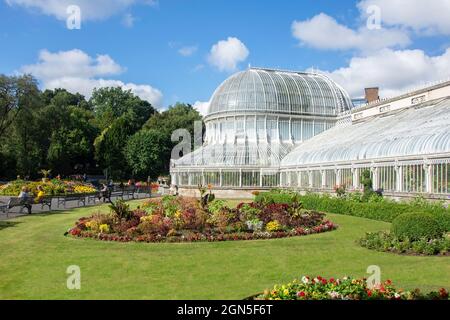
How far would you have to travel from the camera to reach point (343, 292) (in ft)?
27.4

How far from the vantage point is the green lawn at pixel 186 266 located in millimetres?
10211

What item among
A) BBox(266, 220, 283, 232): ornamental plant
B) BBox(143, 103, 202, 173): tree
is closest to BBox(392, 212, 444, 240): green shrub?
BBox(266, 220, 283, 232): ornamental plant

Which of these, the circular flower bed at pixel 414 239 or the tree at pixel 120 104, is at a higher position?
→ the tree at pixel 120 104

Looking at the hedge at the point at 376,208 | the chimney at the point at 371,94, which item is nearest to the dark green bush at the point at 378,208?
the hedge at the point at 376,208

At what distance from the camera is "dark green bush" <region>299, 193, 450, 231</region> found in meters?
18.2

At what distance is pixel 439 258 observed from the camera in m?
13.4

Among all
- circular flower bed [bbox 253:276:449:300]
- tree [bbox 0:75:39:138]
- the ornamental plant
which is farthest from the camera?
tree [bbox 0:75:39:138]

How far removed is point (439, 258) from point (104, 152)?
66770 mm

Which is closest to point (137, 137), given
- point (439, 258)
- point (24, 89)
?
point (24, 89)

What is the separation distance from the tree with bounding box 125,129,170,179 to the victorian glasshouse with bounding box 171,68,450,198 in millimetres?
18219

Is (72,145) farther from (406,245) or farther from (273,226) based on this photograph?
(406,245)

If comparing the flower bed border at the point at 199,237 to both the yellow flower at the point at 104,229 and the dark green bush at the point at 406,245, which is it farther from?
the dark green bush at the point at 406,245

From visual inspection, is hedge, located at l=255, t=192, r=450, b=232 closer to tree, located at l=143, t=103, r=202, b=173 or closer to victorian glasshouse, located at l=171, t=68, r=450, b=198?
victorian glasshouse, located at l=171, t=68, r=450, b=198

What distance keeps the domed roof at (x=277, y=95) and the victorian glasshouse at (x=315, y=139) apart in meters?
0.11
